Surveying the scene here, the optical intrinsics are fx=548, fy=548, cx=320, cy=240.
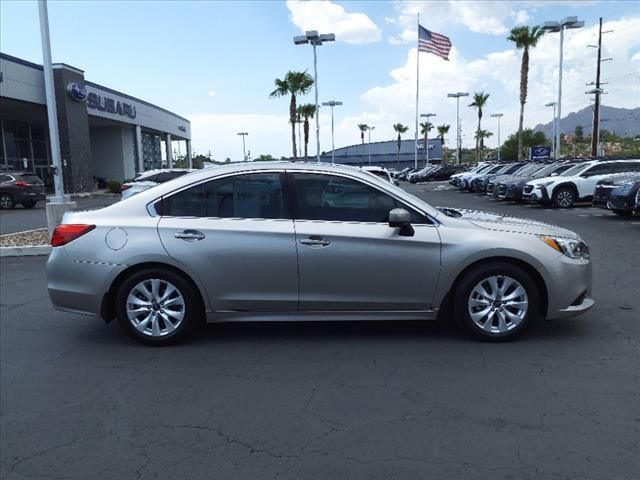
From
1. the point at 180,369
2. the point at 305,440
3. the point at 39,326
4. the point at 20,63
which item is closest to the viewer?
the point at 305,440

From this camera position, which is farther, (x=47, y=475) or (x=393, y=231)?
(x=393, y=231)

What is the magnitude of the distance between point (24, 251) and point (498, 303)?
8820mm

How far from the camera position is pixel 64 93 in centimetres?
3356

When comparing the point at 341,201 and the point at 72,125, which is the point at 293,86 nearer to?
the point at 72,125

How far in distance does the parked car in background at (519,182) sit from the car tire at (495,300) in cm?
1675

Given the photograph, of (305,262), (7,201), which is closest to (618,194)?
(305,262)

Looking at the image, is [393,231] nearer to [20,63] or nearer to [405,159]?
[20,63]

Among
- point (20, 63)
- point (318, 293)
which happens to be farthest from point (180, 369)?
point (20, 63)

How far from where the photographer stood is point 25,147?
125ft

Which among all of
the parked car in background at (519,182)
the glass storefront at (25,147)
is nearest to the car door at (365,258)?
the parked car in background at (519,182)

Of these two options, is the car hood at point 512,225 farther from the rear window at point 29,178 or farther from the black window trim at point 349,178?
the rear window at point 29,178

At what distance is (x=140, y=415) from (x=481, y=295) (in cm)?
289

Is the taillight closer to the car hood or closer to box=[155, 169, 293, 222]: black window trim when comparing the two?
box=[155, 169, 293, 222]: black window trim

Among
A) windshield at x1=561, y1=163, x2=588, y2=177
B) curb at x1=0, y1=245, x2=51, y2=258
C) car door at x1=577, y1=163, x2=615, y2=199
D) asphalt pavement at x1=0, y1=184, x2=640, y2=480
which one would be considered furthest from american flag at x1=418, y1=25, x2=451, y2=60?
asphalt pavement at x1=0, y1=184, x2=640, y2=480
